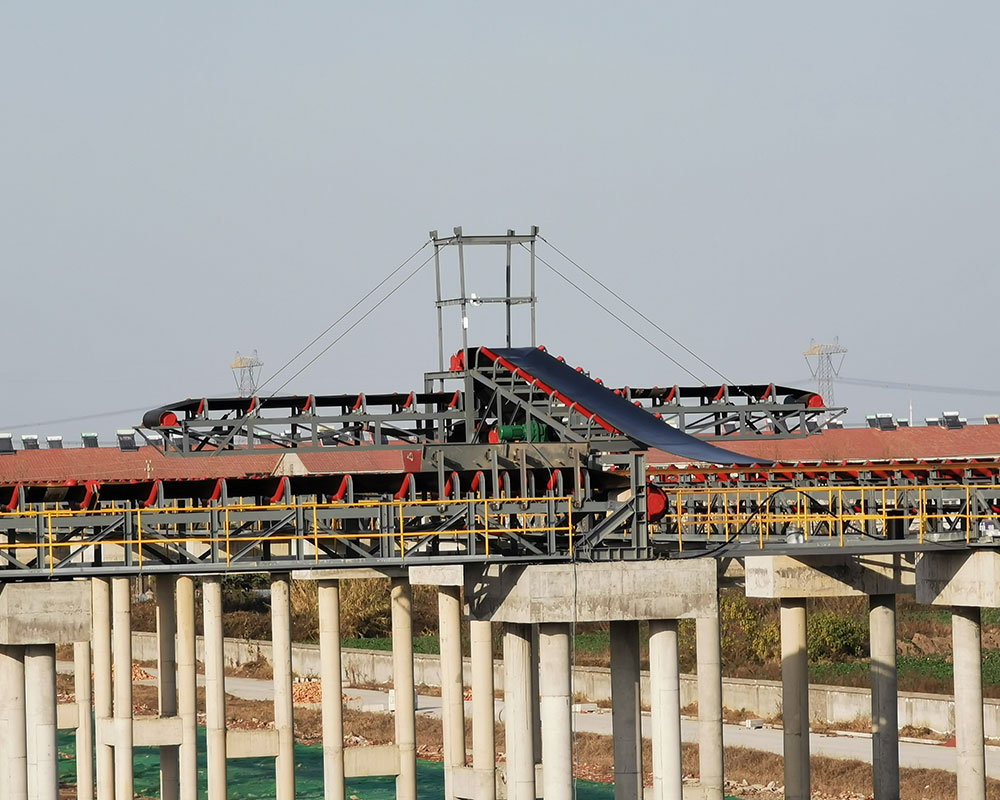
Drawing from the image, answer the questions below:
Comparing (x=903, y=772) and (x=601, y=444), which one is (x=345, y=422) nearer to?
(x=601, y=444)

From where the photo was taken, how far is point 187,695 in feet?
147

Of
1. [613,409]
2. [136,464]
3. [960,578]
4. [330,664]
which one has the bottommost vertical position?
[330,664]

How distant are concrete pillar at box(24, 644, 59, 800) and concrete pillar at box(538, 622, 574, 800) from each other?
24.8ft

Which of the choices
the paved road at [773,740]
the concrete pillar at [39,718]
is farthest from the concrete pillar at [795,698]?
the concrete pillar at [39,718]

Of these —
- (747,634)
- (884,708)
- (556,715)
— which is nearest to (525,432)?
(556,715)

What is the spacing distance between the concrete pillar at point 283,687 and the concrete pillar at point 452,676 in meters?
4.21

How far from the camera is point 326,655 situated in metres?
44.2

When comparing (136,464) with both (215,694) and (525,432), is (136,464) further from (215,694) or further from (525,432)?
(525,432)

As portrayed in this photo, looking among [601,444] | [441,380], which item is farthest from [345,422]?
[601,444]

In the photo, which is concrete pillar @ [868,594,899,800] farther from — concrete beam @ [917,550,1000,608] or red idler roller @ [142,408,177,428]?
red idler roller @ [142,408,177,428]

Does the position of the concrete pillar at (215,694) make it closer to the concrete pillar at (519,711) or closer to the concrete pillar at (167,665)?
the concrete pillar at (167,665)

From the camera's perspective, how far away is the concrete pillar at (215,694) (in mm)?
43469

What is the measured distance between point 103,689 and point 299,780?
536 inches

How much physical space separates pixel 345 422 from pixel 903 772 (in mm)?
21853
